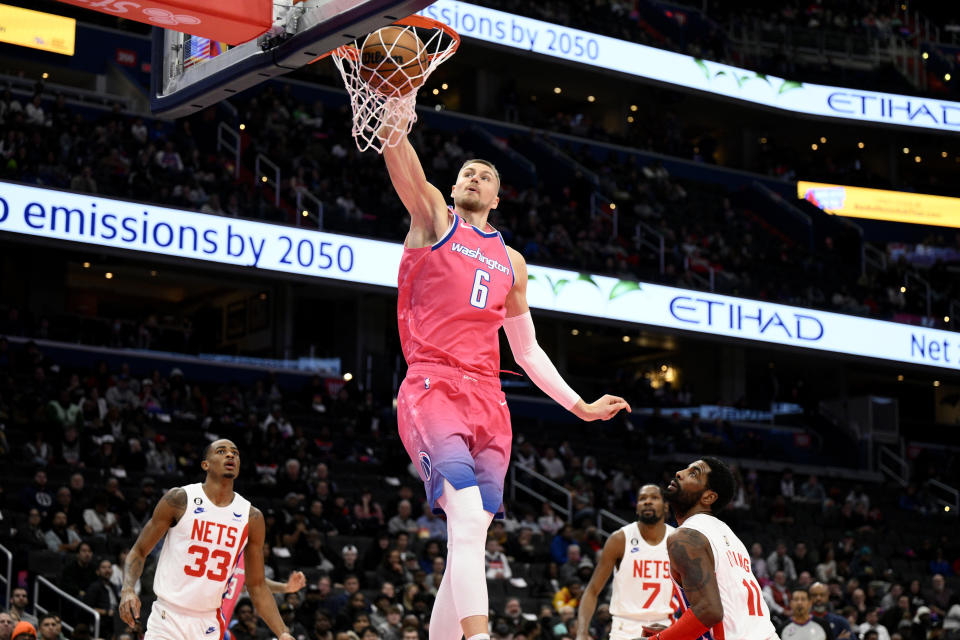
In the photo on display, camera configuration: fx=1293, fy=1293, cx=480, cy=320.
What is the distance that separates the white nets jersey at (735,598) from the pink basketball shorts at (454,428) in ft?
3.67

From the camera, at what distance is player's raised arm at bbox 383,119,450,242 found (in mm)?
6438

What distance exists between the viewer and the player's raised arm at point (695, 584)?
20.9 feet

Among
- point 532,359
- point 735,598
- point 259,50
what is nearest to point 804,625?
point 735,598

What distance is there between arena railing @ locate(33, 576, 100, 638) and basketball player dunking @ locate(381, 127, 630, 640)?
8.15 m

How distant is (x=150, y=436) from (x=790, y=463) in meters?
17.9

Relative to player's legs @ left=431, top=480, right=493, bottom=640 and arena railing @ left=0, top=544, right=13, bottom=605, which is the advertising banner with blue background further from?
player's legs @ left=431, top=480, right=493, bottom=640

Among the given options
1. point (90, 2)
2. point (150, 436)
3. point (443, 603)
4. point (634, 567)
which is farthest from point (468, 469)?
point (150, 436)

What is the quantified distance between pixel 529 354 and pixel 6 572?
991cm

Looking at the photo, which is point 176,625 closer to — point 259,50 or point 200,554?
point 200,554

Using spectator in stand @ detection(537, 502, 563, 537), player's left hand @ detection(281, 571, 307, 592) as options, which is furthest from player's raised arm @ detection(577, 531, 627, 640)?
spectator in stand @ detection(537, 502, 563, 537)

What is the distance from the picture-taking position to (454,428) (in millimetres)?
6305

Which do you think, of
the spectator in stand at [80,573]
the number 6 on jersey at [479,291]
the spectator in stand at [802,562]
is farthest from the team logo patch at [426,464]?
the spectator in stand at [802,562]

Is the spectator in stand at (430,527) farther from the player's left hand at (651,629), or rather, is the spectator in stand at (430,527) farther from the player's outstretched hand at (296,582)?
the player's outstretched hand at (296,582)

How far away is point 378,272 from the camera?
24266 millimetres
